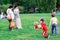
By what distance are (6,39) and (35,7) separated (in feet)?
101

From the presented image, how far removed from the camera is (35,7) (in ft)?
147

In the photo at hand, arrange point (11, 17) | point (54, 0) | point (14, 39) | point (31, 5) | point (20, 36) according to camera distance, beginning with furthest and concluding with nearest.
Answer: point (31, 5) → point (54, 0) → point (11, 17) → point (20, 36) → point (14, 39)

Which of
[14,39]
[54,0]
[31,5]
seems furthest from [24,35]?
[31,5]

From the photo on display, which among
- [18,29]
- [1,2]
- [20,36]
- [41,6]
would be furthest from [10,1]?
[20,36]

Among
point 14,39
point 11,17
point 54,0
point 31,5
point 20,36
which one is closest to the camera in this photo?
point 14,39

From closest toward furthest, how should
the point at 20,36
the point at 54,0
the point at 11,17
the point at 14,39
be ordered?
the point at 14,39 → the point at 20,36 → the point at 11,17 → the point at 54,0

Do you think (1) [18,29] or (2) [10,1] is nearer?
(1) [18,29]

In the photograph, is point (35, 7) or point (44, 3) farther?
point (35, 7)

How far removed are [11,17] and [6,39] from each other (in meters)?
3.29

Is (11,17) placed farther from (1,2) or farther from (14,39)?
(1,2)

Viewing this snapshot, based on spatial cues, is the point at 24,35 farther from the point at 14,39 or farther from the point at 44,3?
the point at 44,3

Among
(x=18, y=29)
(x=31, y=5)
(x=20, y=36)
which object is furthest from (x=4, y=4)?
(x=20, y=36)

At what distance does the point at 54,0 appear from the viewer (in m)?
41.0

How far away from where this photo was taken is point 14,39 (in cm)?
1423
